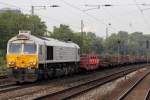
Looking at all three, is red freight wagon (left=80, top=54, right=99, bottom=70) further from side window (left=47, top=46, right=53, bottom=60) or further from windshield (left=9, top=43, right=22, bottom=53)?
windshield (left=9, top=43, right=22, bottom=53)

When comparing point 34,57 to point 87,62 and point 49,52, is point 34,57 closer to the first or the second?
point 49,52

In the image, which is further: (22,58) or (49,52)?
(49,52)

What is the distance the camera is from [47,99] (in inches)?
791

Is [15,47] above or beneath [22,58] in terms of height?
above

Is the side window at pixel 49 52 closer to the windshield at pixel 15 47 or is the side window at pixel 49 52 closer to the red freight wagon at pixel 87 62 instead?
the windshield at pixel 15 47

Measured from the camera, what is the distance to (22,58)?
97.3 feet

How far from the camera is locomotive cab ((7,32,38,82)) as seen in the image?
29.1 metres

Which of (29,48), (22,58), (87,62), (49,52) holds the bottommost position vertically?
(87,62)

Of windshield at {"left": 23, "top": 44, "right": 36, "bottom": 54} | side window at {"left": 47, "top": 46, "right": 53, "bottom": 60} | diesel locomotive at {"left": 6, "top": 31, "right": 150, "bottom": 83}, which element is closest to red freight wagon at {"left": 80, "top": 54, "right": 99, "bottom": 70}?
diesel locomotive at {"left": 6, "top": 31, "right": 150, "bottom": 83}

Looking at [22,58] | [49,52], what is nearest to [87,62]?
[49,52]

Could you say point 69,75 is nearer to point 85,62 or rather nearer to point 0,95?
point 85,62

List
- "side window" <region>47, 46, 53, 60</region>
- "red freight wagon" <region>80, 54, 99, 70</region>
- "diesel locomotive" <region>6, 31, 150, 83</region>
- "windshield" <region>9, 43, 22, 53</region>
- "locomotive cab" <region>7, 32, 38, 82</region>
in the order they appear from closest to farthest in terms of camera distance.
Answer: "locomotive cab" <region>7, 32, 38, 82</region> → "diesel locomotive" <region>6, 31, 150, 83</region> → "windshield" <region>9, 43, 22, 53</region> → "side window" <region>47, 46, 53, 60</region> → "red freight wagon" <region>80, 54, 99, 70</region>

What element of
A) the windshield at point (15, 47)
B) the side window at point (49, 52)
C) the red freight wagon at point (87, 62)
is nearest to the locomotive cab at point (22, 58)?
the windshield at point (15, 47)

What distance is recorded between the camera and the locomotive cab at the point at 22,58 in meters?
29.1
